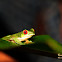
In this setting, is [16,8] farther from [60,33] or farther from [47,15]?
[60,33]

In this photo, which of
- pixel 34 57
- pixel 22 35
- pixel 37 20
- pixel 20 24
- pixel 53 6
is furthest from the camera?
pixel 53 6

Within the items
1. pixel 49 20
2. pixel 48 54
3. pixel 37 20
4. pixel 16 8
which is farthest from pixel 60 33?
pixel 48 54

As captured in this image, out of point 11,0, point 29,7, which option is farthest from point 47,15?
point 11,0

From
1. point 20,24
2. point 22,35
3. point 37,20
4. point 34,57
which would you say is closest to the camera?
point 22,35

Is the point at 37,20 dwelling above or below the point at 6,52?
above

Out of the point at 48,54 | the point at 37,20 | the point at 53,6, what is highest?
the point at 53,6

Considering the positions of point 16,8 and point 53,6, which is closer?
point 16,8

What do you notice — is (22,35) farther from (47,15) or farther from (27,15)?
(47,15)

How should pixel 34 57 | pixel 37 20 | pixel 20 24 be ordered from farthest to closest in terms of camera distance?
1. pixel 37 20
2. pixel 20 24
3. pixel 34 57

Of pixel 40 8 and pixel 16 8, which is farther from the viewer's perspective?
pixel 40 8
